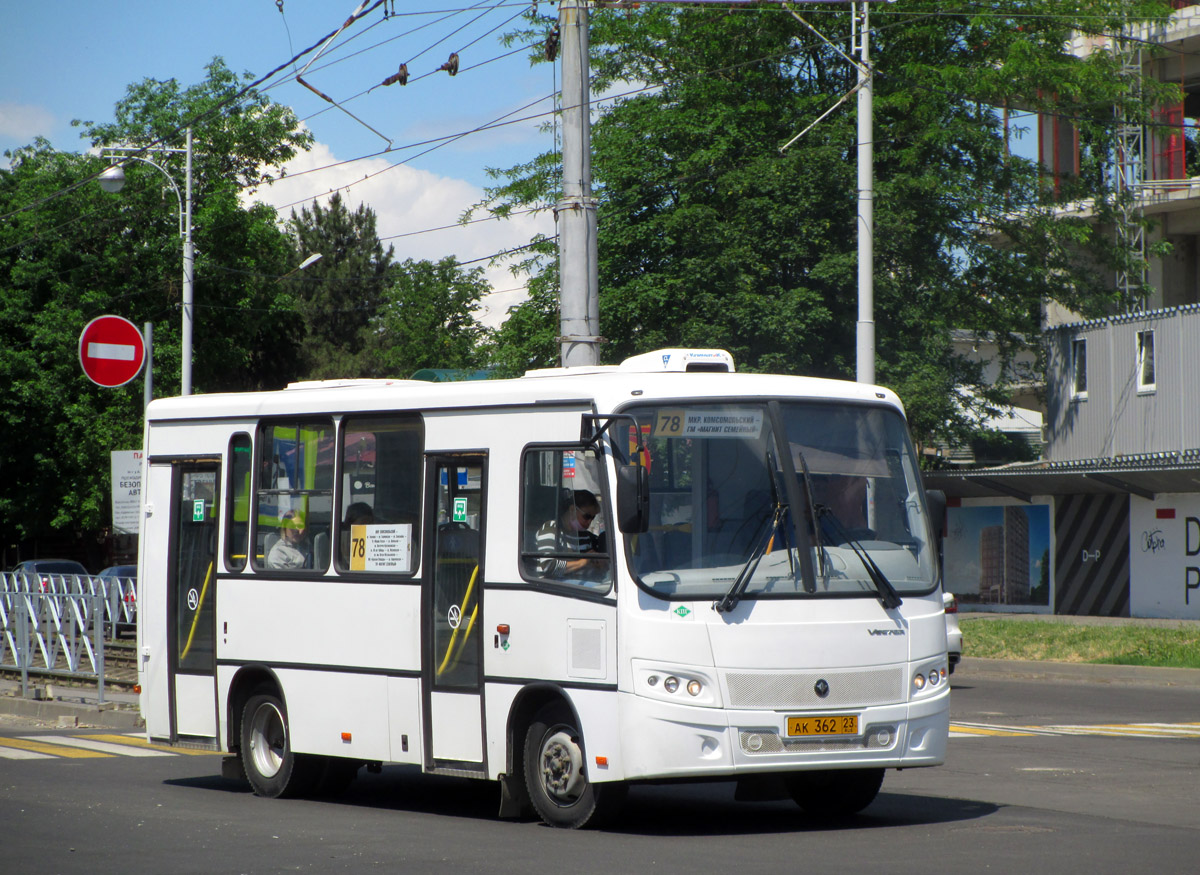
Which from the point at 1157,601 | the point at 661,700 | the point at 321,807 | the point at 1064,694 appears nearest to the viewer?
the point at 661,700

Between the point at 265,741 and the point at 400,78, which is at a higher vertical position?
the point at 400,78

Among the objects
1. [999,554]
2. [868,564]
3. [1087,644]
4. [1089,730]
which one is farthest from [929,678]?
[999,554]

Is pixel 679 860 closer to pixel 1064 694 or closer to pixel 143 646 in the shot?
pixel 143 646

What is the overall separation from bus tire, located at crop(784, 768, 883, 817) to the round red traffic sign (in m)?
14.0

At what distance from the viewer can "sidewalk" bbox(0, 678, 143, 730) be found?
17892 mm

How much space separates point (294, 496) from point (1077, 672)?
14.8 m

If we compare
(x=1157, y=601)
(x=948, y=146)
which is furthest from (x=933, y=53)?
(x=1157, y=601)

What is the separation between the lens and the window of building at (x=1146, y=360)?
114 ft

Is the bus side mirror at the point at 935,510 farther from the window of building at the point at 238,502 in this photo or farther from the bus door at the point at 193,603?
the bus door at the point at 193,603

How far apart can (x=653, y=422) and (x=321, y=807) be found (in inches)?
145

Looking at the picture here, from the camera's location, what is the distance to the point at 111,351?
22.0 meters

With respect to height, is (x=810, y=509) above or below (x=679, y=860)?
above

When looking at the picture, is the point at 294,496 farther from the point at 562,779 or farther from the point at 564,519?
the point at 562,779

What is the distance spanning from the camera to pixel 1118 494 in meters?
33.2
